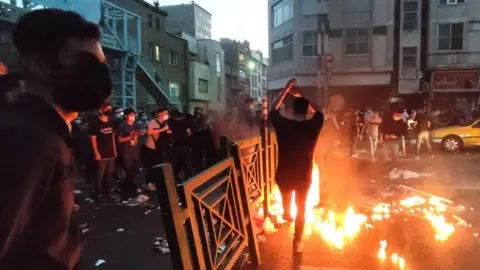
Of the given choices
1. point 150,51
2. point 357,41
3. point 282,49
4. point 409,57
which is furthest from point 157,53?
point 409,57

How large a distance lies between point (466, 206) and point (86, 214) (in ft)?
Result: 23.2

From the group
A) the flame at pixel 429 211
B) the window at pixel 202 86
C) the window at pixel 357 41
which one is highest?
the window at pixel 357 41

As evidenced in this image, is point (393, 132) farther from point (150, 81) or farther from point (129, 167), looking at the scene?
point (150, 81)

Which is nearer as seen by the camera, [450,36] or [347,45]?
[450,36]

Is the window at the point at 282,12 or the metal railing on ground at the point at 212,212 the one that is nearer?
the metal railing on ground at the point at 212,212

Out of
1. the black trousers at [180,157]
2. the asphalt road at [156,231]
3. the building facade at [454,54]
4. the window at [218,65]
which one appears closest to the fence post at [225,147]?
the asphalt road at [156,231]

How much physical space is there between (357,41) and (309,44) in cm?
355

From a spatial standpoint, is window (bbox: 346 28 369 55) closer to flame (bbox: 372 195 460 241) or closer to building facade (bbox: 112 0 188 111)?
building facade (bbox: 112 0 188 111)

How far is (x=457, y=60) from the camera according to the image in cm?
2555

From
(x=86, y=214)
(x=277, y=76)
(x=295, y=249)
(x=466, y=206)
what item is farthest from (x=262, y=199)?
(x=277, y=76)

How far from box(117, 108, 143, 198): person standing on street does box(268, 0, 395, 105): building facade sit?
1983 centimetres

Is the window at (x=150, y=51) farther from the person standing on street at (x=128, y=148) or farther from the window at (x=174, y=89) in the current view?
the person standing on street at (x=128, y=148)

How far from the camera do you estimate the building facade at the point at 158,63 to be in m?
26.0

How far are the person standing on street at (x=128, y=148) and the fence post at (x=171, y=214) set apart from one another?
5.56 meters
